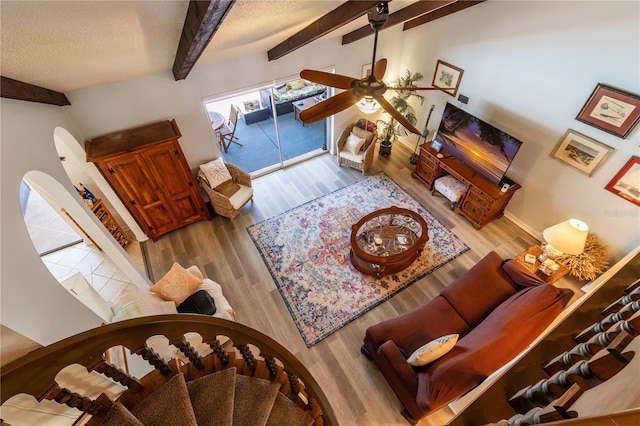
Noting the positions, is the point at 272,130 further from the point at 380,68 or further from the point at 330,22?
the point at 380,68

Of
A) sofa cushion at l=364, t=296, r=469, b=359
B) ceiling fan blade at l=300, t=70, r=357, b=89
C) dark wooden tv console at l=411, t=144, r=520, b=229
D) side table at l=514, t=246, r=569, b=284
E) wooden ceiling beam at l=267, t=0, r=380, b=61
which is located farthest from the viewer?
dark wooden tv console at l=411, t=144, r=520, b=229

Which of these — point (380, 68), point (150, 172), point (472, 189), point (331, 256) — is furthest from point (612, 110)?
point (150, 172)

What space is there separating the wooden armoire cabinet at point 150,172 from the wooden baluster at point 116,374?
2804 mm

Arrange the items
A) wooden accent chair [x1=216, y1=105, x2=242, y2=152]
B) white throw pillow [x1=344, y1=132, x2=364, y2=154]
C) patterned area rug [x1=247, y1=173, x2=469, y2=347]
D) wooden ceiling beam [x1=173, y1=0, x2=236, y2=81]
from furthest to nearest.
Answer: wooden accent chair [x1=216, y1=105, x2=242, y2=152] → white throw pillow [x1=344, y1=132, x2=364, y2=154] → patterned area rug [x1=247, y1=173, x2=469, y2=347] → wooden ceiling beam [x1=173, y1=0, x2=236, y2=81]

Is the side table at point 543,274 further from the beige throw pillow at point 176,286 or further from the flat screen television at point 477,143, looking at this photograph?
the beige throw pillow at point 176,286

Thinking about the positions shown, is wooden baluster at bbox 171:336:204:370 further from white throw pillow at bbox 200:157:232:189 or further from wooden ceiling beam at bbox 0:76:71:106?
white throw pillow at bbox 200:157:232:189

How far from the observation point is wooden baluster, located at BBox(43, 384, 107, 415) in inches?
49.1

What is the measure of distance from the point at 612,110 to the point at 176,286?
16.8 ft

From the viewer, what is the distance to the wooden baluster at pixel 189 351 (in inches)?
69.4

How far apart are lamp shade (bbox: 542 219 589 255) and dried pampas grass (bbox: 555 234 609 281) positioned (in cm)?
46

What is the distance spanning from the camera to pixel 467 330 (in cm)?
303

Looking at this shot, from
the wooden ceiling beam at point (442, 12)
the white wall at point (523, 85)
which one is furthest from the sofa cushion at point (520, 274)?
the wooden ceiling beam at point (442, 12)

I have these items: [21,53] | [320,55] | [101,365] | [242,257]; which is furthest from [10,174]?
[320,55]

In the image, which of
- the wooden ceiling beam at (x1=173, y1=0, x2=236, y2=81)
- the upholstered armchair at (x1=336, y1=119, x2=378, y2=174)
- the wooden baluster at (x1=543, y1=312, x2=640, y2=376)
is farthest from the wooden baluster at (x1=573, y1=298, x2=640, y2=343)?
the upholstered armchair at (x1=336, y1=119, x2=378, y2=174)
